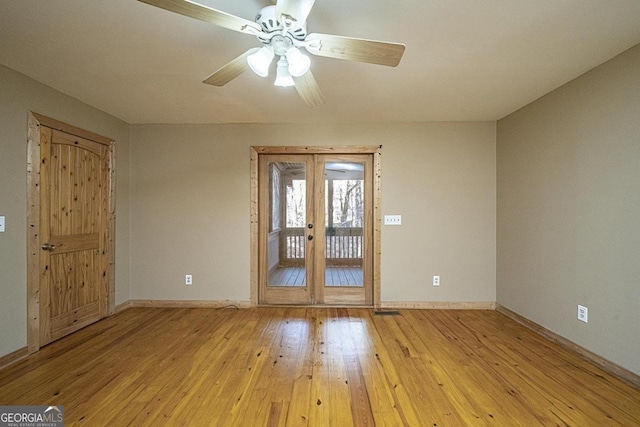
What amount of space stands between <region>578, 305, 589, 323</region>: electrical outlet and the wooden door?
16.3 ft

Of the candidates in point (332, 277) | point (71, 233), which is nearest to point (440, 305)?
point (332, 277)

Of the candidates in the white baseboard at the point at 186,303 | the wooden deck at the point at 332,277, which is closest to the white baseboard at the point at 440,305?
the wooden deck at the point at 332,277

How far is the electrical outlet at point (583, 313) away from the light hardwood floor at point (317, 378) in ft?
1.12

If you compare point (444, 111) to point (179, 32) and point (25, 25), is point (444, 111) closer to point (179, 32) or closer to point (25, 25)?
point (179, 32)

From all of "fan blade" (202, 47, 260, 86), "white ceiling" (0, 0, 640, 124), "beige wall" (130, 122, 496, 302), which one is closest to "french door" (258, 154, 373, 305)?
"beige wall" (130, 122, 496, 302)

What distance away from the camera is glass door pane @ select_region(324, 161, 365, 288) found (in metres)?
4.04

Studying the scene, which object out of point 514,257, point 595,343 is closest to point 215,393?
point 595,343

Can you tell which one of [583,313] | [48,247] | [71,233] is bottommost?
[583,313]

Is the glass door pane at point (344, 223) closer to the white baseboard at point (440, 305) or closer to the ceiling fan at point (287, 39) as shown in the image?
the white baseboard at point (440, 305)

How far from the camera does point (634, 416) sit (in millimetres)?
1852

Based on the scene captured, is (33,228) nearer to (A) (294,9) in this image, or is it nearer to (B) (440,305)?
(A) (294,9)

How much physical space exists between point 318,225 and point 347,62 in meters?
2.18

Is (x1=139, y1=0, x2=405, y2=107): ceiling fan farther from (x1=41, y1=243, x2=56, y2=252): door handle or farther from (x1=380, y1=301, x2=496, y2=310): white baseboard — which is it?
(x1=380, y1=301, x2=496, y2=310): white baseboard

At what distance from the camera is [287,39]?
1.67 metres
